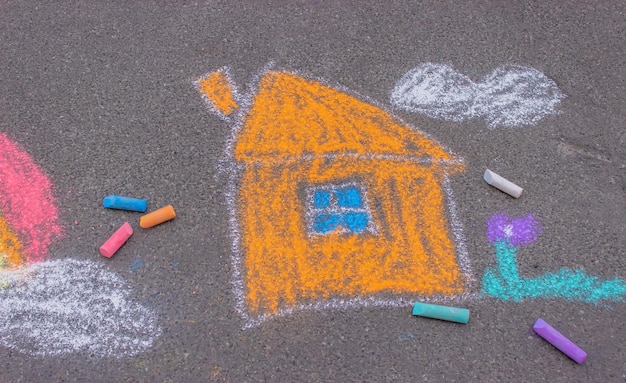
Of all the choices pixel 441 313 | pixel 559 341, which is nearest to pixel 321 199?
pixel 441 313

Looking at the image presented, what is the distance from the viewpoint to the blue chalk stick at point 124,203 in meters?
2.51

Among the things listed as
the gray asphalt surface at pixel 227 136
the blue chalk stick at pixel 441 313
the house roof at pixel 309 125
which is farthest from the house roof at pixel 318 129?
the blue chalk stick at pixel 441 313

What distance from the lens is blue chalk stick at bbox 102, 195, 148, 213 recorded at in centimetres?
251

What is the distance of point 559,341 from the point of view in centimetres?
221

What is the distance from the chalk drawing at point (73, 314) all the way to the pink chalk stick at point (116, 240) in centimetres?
7

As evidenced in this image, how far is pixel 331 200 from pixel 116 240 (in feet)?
3.31

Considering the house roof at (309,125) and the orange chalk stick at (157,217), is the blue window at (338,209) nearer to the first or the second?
the house roof at (309,125)

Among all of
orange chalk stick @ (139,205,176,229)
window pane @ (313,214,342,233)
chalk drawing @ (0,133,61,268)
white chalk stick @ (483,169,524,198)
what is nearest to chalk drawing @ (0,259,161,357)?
chalk drawing @ (0,133,61,268)

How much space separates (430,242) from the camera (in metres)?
2.49

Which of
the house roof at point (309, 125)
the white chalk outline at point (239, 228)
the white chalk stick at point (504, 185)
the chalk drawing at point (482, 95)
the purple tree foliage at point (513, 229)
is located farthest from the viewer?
the chalk drawing at point (482, 95)

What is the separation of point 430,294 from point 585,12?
2510 millimetres

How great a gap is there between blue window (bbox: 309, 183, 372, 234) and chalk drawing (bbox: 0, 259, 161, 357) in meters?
0.86

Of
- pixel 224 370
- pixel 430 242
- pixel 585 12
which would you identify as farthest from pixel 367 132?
pixel 585 12

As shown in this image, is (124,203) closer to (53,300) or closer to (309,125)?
(53,300)
